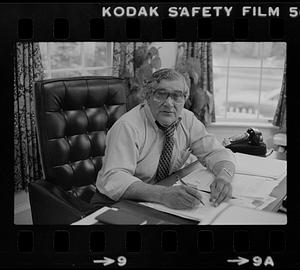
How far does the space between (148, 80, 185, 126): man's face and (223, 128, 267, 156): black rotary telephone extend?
112mm

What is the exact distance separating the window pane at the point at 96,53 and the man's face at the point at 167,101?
4.3 inches

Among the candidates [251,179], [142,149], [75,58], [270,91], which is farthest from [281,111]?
[75,58]

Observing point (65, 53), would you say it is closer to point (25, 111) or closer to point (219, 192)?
point (25, 111)

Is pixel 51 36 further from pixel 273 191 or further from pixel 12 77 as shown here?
pixel 273 191

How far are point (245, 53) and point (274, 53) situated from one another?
5 cm

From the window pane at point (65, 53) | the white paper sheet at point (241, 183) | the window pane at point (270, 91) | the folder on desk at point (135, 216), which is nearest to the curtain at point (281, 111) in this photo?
the window pane at point (270, 91)

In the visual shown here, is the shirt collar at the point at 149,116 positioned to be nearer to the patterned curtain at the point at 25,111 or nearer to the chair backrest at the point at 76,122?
the chair backrest at the point at 76,122

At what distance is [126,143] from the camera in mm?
836

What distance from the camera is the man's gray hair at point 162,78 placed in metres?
0.81

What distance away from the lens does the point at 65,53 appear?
31.9 inches

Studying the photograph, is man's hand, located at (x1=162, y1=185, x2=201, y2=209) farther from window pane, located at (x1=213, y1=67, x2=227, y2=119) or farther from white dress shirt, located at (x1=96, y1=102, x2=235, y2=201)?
window pane, located at (x1=213, y1=67, x2=227, y2=119)

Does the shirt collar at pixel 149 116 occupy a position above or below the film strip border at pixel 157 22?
below
